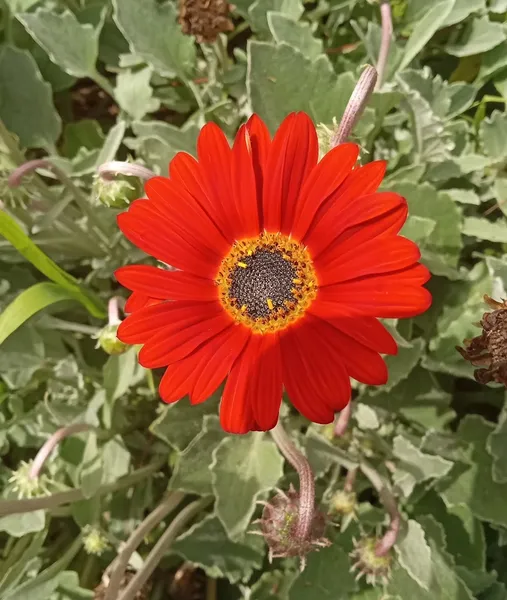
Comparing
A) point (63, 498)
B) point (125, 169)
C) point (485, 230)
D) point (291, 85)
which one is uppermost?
point (291, 85)

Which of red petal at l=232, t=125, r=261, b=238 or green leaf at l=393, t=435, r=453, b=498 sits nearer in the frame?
red petal at l=232, t=125, r=261, b=238

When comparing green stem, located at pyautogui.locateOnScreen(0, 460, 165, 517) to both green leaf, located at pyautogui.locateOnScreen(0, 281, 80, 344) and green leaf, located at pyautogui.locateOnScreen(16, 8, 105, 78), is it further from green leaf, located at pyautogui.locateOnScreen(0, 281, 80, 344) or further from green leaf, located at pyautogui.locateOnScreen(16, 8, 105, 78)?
green leaf, located at pyautogui.locateOnScreen(16, 8, 105, 78)

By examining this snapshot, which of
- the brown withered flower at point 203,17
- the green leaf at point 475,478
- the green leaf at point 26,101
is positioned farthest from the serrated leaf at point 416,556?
the green leaf at point 26,101

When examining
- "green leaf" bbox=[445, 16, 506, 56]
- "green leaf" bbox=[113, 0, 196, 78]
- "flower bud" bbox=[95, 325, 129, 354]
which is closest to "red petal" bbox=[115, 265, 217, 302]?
"flower bud" bbox=[95, 325, 129, 354]

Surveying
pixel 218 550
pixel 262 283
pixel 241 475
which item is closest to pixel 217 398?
pixel 241 475

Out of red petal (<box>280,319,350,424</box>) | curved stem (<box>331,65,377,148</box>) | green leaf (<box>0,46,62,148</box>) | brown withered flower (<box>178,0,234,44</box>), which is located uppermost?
brown withered flower (<box>178,0,234,44</box>)

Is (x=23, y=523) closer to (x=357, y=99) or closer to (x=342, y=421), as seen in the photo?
(x=342, y=421)

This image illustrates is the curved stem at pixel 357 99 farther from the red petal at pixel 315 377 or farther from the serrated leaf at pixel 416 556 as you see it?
the serrated leaf at pixel 416 556
